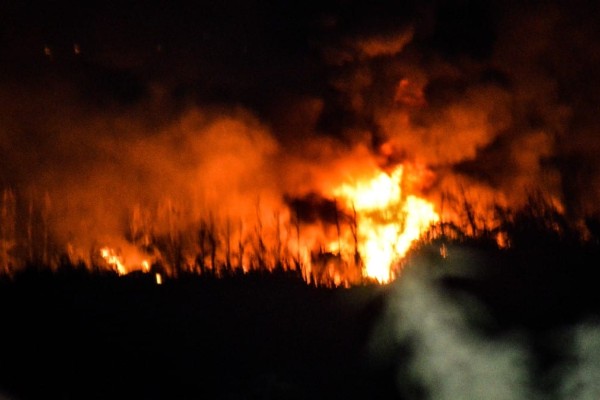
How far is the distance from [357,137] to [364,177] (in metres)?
1.24

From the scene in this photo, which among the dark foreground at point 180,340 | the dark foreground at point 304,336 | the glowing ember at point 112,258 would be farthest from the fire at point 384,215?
the glowing ember at point 112,258

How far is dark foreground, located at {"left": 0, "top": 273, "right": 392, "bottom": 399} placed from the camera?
14547 mm

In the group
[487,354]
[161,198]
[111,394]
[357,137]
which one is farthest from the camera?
[357,137]

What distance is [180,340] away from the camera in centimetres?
1544

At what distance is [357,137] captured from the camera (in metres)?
A: 22.5

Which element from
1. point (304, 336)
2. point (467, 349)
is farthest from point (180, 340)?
point (467, 349)

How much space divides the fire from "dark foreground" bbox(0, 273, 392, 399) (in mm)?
3489

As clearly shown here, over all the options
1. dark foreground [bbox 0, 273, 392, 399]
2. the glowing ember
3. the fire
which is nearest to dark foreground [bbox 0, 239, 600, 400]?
dark foreground [bbox 0, 273, 392, 399]

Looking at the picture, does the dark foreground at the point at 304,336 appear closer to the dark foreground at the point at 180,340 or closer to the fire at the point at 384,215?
the dark foreground at the point at 180,340

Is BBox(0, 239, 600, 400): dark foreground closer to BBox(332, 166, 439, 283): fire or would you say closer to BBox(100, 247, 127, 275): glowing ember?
BBox(100, 247, 127, 275): glowing ember

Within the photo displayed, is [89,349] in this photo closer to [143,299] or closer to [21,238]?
[143,299]

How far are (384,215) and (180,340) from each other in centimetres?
814

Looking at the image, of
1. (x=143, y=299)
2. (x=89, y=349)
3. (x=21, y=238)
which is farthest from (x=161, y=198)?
(x=89, y=349)

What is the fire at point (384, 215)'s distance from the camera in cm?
2017
